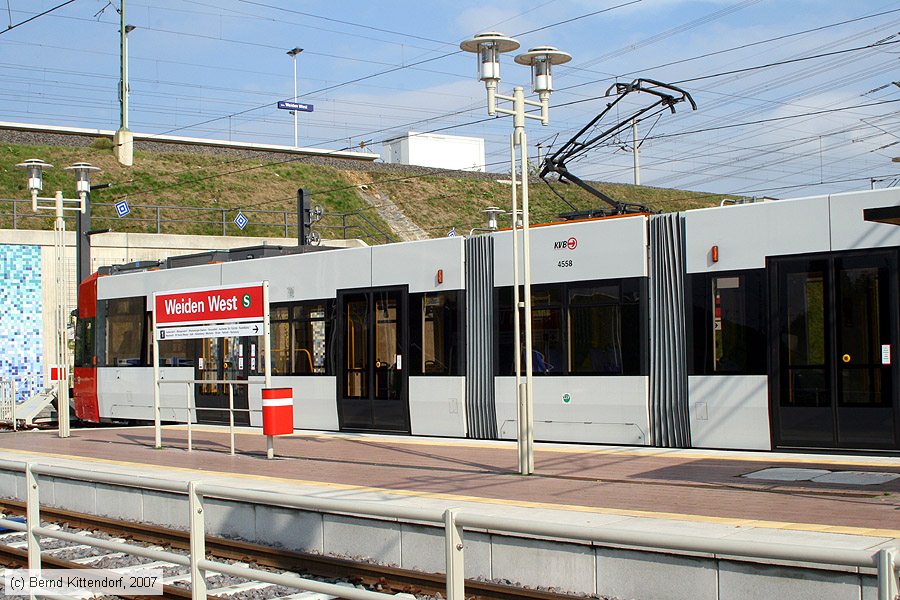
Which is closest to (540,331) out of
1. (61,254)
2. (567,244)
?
(567,244)

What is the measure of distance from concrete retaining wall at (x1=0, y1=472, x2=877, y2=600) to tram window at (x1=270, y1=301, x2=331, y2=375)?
7.43m

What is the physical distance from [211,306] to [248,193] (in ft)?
113

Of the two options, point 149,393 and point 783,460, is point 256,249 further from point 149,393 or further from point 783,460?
point 783,460

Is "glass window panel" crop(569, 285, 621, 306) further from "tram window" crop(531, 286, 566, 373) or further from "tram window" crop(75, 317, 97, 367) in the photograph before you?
"tram window" crop(75, 317, 97, 367)

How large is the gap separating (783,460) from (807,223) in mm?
2947

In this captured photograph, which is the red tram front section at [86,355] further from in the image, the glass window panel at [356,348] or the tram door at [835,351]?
the tram door at [835,351]

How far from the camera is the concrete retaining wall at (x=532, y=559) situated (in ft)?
23.2

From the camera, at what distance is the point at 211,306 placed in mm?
17562

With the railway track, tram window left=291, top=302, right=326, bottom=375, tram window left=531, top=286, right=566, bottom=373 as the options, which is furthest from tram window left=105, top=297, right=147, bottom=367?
the railway track

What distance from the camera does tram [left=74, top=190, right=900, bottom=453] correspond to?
1315cm

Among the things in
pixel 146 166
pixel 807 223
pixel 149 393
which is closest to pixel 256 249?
pixel 149 393

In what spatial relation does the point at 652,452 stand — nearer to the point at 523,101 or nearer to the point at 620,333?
the point at 620,333

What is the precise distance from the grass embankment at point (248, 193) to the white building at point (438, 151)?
207 inches

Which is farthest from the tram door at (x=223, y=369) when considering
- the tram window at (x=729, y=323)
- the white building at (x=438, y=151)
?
the white building at (x=438, y=151)
